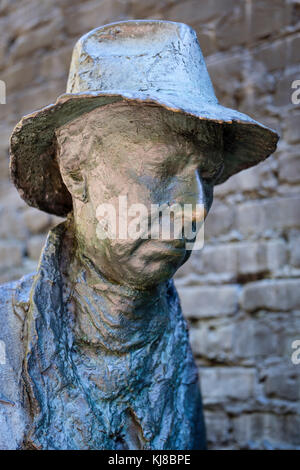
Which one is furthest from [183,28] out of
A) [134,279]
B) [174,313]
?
[174,313]

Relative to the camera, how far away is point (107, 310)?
1.20 m

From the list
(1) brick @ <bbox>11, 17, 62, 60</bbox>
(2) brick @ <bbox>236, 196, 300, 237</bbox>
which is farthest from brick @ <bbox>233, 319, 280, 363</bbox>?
(1) brick @ <bbox>11, 17, 62, 60</bbox>

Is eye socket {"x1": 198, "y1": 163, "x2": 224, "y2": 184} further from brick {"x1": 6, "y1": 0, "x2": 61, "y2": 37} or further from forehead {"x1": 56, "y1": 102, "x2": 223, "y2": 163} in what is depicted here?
brick {"x1": 6, "y1": 0, "x2": 61, "y2": 37}

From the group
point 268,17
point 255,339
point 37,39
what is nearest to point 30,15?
point 37,39

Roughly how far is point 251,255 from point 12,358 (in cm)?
129

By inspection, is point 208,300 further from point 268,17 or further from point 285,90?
point 268,17

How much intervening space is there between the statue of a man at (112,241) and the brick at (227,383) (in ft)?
3.05

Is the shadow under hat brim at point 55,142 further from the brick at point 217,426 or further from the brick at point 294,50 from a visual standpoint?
the brick at point 217,426

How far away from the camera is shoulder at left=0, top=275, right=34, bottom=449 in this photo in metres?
1.05

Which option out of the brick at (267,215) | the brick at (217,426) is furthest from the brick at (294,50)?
the brick at (217,426)

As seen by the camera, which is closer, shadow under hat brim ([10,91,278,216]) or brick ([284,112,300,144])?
shadow under hat brim ([10,91,278,216])

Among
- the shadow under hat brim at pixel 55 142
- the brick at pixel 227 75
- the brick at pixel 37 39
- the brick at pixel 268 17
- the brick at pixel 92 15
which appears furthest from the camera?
the brick at pixel 37 39

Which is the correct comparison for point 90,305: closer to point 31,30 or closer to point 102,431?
point 102,431

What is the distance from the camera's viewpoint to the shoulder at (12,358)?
3.46 ft
